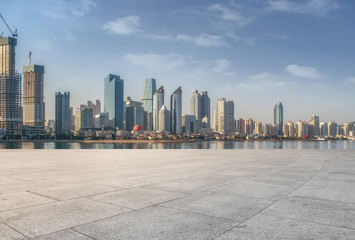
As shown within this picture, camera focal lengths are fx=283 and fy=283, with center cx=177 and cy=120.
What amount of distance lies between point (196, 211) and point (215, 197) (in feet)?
4.71

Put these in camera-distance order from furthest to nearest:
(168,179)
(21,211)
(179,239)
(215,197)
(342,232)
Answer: (168,179) → (215,197) → (21,211) → (342,232) → (179,239)

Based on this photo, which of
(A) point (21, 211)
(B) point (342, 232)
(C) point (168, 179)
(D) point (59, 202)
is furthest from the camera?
(C) point (168, 179)

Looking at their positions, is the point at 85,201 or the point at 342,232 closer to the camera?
the point at 342,232

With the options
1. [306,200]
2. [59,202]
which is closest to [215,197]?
[306,200]

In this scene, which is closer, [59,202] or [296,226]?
[296,226]

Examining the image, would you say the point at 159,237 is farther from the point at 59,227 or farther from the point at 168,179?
the point at 168,179

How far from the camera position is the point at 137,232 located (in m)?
4.74

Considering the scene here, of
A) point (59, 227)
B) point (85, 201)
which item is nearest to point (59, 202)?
point (85, 201)

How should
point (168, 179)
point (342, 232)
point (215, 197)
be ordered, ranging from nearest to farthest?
point (342, 232)
point (215, 197)
point (168, 179)

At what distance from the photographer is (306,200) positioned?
7.10 m

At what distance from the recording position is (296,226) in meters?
5.11

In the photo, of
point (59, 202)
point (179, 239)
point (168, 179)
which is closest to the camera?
point (179, 239)

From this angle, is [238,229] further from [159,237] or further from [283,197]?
[283,197]

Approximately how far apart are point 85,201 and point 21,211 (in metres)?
1.37
